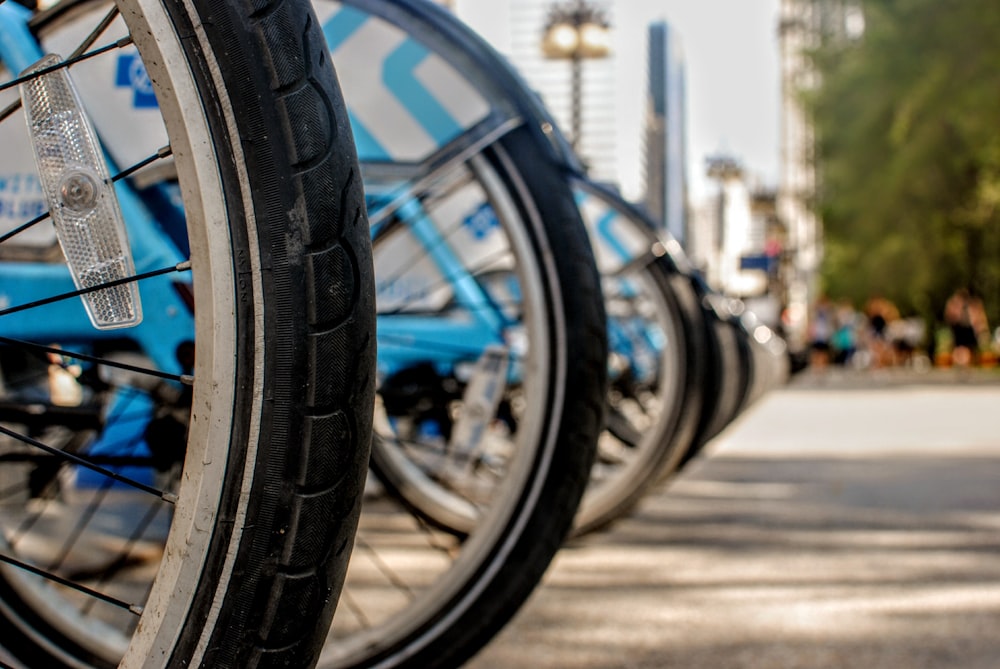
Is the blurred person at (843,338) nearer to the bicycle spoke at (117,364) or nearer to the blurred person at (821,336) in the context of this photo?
the blurred person at (821,336)

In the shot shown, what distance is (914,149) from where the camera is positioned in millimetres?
28281

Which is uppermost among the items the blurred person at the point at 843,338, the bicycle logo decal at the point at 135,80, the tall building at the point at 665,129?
the bicycle logo decal at the point at 135,80

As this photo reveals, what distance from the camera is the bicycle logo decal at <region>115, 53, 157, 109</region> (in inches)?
117

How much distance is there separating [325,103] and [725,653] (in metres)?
1.80

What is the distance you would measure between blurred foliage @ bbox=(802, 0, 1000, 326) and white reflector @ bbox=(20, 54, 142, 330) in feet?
82.2

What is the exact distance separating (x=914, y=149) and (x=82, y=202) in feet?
92.8

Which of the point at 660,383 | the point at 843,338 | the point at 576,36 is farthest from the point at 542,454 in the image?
the point at 843,338

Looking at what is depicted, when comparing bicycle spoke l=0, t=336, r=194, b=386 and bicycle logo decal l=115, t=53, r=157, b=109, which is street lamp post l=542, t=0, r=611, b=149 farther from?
bicycle spoke l=0, t=336, r=194, b=386

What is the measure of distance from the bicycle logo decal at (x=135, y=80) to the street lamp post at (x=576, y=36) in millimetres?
9671

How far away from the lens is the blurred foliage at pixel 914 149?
26.0 metres

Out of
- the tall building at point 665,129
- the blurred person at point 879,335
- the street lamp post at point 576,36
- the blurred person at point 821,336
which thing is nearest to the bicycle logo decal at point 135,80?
the tall building at point 665,129

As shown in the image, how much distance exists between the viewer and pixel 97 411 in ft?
8.68

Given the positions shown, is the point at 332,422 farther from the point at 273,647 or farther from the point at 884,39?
the point at 884,39

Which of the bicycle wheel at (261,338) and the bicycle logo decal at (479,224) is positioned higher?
the bicycle wheel at (261,338)
